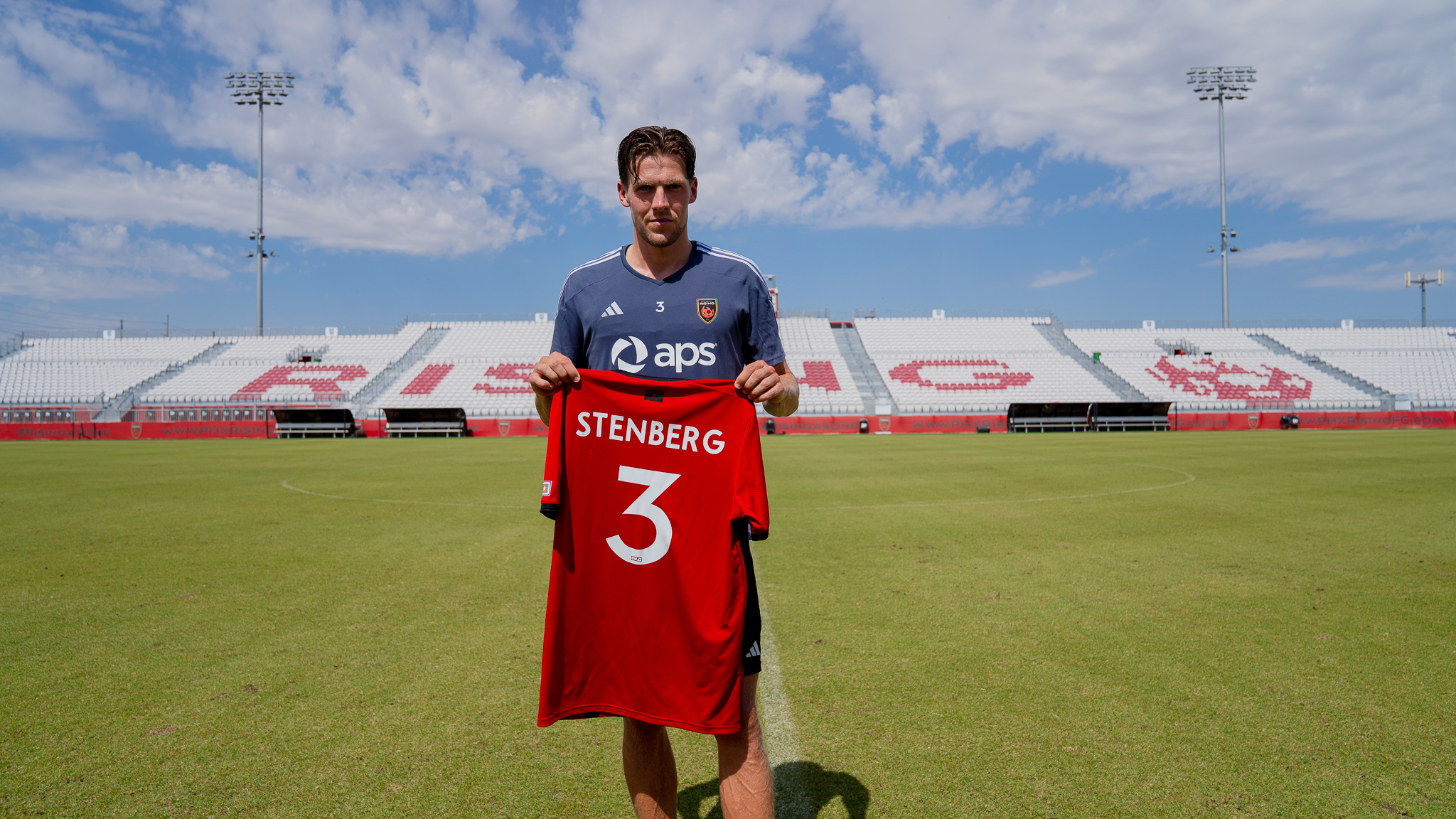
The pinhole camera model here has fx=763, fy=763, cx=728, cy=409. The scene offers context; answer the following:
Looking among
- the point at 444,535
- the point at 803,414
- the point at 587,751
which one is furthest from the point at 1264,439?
the point at 587,751

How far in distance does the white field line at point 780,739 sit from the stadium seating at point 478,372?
3390 cm

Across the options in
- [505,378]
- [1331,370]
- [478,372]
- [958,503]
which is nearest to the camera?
[958,503]

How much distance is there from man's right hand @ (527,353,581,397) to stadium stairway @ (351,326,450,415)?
1576 inches

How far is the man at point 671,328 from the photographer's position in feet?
7.35

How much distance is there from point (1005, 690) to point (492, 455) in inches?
720

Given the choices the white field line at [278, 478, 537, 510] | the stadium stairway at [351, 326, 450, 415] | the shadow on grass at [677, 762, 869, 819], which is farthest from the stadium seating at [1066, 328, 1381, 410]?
the shadow on grass at [677, 762, 869, 819]

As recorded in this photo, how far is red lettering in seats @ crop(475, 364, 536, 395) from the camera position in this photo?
133ft

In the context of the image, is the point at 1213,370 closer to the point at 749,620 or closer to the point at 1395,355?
the point at 1395,355

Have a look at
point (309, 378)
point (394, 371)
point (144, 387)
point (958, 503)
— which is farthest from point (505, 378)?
point (958, 503)

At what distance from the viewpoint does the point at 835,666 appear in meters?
3.91

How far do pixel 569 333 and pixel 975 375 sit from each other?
1689 inches

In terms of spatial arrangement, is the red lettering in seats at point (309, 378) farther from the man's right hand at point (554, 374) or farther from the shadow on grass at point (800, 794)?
the man's right hand at point (554, 374)

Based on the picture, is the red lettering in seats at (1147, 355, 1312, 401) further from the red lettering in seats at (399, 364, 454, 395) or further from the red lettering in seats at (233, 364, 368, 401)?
the red lettering in seats at (233, 364, 368, 401)

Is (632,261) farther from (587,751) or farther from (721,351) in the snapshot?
(587,751)
